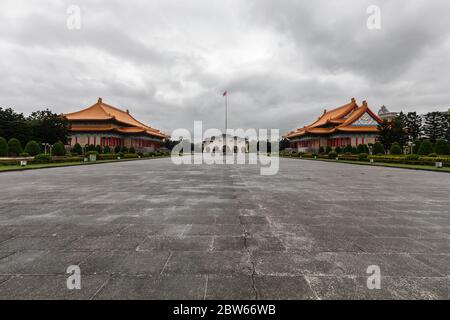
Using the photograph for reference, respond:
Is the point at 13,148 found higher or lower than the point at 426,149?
higher

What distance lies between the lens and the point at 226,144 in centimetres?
10675

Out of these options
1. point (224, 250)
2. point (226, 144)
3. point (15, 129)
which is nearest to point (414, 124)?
point (226, 144)

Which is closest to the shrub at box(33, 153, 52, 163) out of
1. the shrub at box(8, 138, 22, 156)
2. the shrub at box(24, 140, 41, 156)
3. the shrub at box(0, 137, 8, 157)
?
the shrub at box(24, 140, 41, 156)

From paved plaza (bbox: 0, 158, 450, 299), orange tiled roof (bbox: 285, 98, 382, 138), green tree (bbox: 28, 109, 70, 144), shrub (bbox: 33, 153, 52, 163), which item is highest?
orange tiled roof (bbox: 285, 98, 382, 138)

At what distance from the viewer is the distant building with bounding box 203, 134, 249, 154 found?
105938mm

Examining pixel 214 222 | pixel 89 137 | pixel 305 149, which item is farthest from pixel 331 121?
pixel 214 222

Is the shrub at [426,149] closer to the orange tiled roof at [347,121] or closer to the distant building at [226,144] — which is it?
the orange tiled roof at [347,121]

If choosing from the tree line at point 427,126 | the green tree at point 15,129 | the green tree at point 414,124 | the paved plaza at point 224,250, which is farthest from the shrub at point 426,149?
the green tree at point 15,129

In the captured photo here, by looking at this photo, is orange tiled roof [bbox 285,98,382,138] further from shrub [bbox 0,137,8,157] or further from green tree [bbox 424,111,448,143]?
shrub [bbox 0,137,8,157]

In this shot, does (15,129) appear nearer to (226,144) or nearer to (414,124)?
(226,144)

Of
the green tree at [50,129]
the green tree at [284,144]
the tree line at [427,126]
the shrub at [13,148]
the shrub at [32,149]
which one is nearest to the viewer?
the shrub at [32,149]

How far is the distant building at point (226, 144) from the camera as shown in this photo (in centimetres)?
10594

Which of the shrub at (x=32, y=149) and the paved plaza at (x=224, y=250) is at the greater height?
the shrub at (x=32, y=149)

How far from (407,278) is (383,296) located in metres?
0.58
